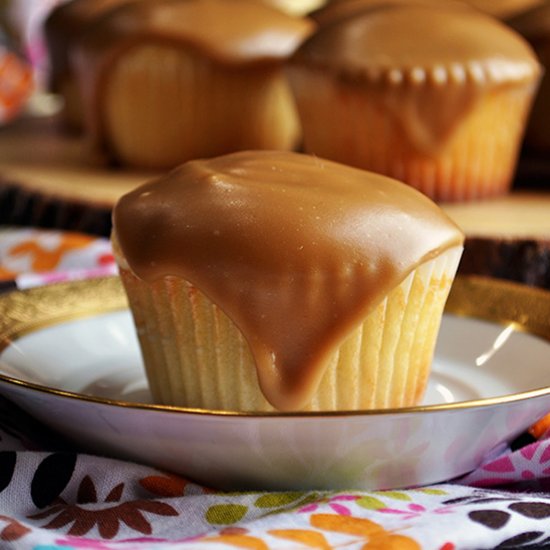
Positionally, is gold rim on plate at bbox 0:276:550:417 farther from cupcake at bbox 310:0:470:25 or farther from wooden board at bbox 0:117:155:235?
cupcake at bbox 310:0:470:25

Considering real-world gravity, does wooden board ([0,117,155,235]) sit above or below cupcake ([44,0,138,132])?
below

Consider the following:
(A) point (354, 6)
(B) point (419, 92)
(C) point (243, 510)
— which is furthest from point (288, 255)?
(A) point (354, 6)

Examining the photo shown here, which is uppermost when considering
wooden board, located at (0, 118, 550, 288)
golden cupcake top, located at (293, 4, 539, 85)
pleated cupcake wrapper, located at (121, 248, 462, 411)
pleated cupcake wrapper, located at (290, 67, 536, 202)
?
golden cupcake top, located at (293, 4, 539, 85)

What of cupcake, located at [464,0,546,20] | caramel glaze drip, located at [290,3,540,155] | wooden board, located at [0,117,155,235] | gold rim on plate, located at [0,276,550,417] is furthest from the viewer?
cupcake, located at [464,0,546,20]

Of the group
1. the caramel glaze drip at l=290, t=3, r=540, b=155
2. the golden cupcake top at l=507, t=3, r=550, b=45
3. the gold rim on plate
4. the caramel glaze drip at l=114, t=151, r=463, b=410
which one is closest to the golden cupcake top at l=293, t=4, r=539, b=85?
the caramel glaze drip at l=290, t=3, r=540, b=155

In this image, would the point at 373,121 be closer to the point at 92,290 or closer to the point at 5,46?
the point at 92,290

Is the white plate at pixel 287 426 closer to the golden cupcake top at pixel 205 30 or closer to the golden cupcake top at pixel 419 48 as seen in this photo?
the golden cupcake top at pixel 419 48

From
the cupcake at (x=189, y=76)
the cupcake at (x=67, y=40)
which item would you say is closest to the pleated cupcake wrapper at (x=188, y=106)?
the cupcake at (x=189, y=76)
